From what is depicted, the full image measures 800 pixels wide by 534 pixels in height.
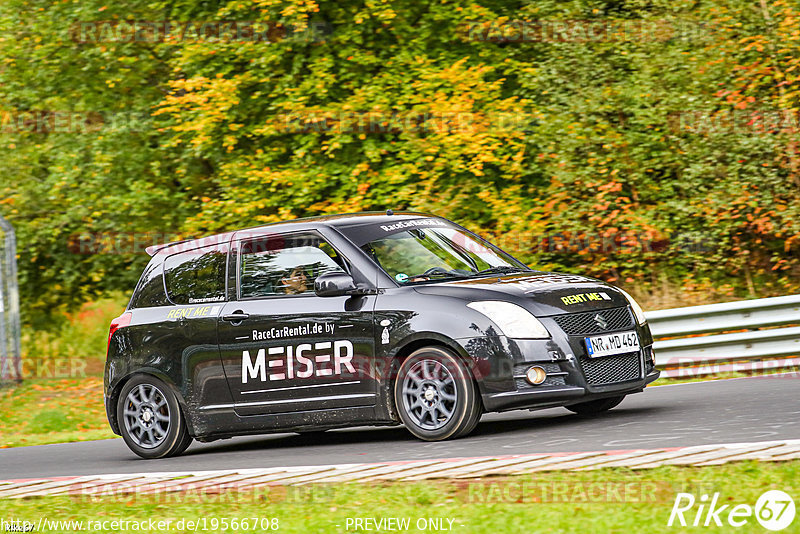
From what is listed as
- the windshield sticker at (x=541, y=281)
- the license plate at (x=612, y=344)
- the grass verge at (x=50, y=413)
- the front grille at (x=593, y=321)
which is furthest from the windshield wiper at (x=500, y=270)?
the grass verge at (x=50, y=413)

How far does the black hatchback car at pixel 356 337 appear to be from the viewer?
8258mm

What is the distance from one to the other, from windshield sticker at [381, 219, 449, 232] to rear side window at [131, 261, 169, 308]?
2.20 metres

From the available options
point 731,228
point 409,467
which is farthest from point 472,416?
point 731,228

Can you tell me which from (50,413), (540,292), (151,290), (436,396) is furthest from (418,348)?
(50,413)

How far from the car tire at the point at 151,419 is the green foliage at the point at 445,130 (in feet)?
28.2

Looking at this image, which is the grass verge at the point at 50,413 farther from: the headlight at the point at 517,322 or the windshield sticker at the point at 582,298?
the windshield sticker at the point at 582,298

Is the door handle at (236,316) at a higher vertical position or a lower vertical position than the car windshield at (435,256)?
lower

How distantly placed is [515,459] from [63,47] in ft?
55.4

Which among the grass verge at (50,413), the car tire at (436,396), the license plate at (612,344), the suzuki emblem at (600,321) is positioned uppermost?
the suzuki emblem at (600,321)

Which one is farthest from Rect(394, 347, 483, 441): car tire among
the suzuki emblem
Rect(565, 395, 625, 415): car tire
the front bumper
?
Rect(565, 395, 625, 415): car tire

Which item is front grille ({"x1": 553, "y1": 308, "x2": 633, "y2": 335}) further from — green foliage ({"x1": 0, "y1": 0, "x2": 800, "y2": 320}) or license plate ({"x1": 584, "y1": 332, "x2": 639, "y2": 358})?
green foliage ({"x1": 0, "y1": 0, "x2": 800, "y2": 320})

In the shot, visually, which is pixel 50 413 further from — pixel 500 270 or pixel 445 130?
pixel 500 270

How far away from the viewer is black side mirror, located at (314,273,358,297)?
8.72 m

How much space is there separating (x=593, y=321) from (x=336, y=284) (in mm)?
1966
